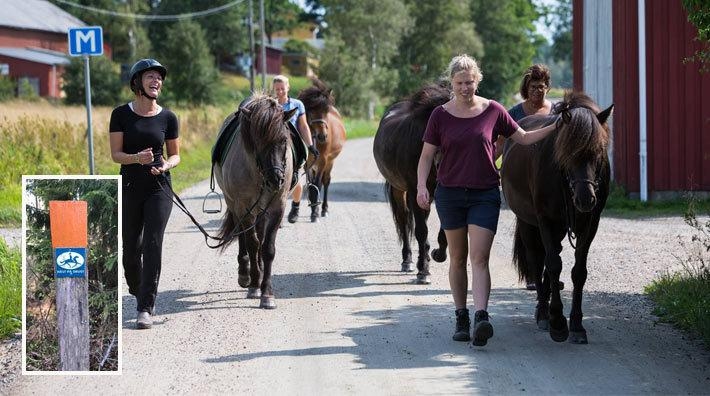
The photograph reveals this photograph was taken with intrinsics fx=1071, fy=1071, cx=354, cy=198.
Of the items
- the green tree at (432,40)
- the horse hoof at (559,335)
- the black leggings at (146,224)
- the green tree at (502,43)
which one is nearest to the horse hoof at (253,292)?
the black leggings at (146,224)

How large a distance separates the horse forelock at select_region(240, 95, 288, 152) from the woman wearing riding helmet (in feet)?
3.39

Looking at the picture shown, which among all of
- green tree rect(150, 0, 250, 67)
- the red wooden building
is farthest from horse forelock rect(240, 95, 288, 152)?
green tree rect(150, 0, 250, 67)

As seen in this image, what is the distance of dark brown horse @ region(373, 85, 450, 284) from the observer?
10891 mm

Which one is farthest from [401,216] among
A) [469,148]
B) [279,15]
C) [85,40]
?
[279,15]

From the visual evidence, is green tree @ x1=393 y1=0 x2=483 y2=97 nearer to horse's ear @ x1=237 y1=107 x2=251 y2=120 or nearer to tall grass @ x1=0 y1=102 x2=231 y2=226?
tall grass @ x1=0 y1=102 x2=231 y2=226

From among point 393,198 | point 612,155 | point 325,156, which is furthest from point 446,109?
point 612,155

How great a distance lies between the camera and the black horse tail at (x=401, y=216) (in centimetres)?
1176

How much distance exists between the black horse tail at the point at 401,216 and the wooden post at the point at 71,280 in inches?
228

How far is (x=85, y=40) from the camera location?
55.3ft

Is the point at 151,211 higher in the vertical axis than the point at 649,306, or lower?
higher

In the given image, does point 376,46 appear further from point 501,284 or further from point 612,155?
point 501,284

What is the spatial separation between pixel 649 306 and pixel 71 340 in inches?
207

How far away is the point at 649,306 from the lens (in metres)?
9.38

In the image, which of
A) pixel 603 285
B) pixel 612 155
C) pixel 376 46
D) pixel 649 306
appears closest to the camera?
pixel 649 306
